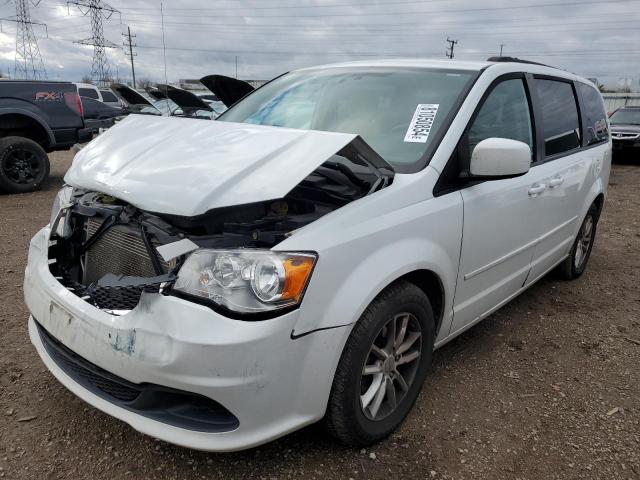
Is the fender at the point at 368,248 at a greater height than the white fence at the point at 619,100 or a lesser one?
lesser

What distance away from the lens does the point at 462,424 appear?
2.49m

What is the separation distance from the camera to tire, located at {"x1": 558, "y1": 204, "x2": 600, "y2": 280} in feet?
14.3

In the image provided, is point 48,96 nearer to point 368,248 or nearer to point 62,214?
point 62,214

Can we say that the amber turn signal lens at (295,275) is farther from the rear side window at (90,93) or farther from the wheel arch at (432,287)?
the rear side window at (90,93)

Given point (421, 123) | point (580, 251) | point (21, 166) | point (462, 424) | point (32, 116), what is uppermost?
point (421, 123)

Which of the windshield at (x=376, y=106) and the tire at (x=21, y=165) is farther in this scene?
the tire at (x=21, y=165)

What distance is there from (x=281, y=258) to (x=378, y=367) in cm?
74

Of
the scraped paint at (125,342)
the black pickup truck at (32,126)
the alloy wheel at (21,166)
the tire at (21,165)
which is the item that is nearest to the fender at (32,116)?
the black pickup truck at (32,126)

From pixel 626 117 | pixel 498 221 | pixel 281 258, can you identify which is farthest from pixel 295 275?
pixel 626 117

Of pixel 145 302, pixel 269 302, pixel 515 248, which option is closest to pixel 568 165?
pixel 515 248

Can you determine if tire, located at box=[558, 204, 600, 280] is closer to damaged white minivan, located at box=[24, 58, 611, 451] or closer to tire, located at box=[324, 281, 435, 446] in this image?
damaged white minivan, located at box=[24, 58, 611, 451]

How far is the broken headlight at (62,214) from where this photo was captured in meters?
2.32

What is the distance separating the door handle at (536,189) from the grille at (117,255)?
2.16 m

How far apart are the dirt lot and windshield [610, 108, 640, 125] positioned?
1288cm
